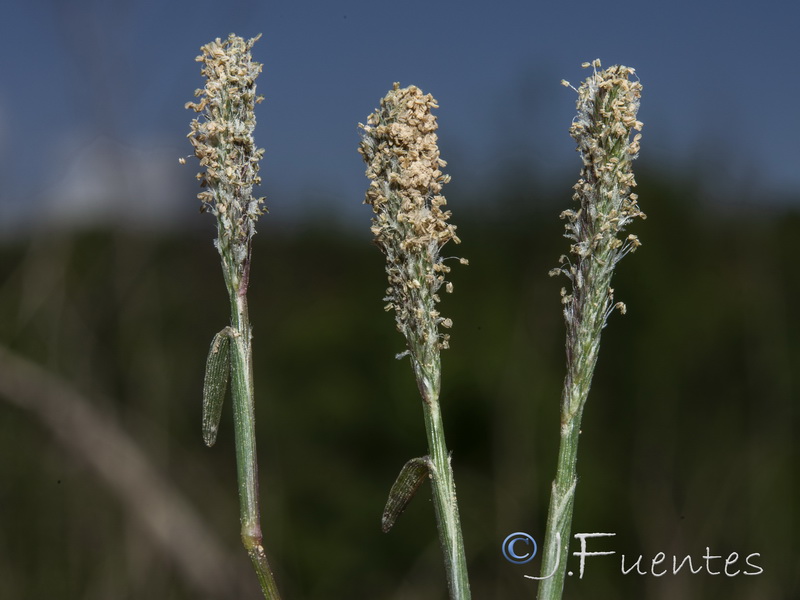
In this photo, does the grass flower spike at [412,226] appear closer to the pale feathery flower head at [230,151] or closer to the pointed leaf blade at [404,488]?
the pointed leaf blade at [404,488]

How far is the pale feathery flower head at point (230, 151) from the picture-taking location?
3.50 feet

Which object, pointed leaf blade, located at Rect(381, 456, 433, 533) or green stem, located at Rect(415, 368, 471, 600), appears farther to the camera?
pointed leaf blade, located at Rect(381, 456, 433, 533)

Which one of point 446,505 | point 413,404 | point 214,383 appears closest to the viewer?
point 446,505

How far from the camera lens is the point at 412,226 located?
1067 millimetres

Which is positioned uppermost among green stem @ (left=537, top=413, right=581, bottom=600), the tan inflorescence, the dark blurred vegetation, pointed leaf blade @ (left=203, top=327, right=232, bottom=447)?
the tan inflorescence

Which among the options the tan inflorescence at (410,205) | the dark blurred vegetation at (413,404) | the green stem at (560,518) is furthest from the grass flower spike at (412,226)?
the dark blurred vegetation at (413,404)

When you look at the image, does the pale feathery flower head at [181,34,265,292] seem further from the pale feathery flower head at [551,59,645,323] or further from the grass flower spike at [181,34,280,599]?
the pale feathery flower head at [551,59,645,323]

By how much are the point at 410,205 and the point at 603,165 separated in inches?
9.8

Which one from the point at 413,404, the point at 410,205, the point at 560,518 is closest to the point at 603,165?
the point at 410,205

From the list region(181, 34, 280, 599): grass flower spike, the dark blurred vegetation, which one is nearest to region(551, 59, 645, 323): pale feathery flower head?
region(181, 34, 280, 599): grass flower spike

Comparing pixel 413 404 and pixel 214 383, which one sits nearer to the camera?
pixel 214 383

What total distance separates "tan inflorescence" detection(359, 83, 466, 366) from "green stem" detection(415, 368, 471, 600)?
0.09 meters

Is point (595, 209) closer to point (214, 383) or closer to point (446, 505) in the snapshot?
point (446, 505)

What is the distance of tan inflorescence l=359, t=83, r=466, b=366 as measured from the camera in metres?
1.04
